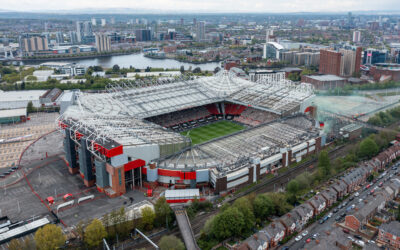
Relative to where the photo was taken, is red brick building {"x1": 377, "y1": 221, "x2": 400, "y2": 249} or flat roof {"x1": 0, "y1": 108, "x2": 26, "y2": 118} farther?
flat roof {"x1": 0, "y1": 108, "x2": 26, "y2": 118}

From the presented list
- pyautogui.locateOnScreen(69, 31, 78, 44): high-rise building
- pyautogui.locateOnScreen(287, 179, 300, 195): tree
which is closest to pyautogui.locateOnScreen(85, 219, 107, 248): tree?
pyautogui.locateOnScreen(287, 179, 300, 195): tree

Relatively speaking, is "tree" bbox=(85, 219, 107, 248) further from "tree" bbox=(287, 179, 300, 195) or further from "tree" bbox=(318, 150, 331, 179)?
"tree" bbox=(318, 150, 331, 179)

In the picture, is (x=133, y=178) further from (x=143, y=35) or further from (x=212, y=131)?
(x=143, y=35)

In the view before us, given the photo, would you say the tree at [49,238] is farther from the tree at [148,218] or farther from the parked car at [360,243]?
the parked car at [360,243]

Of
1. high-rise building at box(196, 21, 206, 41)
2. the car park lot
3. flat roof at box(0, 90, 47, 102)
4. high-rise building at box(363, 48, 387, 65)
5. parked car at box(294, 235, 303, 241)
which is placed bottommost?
parked car at box(294, 235, 303, 241)

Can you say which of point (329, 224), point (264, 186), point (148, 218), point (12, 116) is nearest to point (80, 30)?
point (12, 116)

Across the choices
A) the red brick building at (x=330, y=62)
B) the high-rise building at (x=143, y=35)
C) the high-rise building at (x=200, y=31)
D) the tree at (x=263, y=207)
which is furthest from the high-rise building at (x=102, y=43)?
the tree at (x=263, y=207)

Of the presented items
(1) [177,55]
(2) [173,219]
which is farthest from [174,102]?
(1) [177,55]
